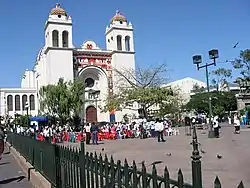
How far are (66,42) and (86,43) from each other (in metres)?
4.46

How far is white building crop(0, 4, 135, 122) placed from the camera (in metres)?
58.5

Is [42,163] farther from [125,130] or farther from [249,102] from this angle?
[249,102]

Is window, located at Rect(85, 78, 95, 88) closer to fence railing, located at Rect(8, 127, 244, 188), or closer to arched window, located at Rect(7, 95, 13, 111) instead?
arched window, located at Rect(7, 95, 13, 111)

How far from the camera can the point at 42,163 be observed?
7.88 metres

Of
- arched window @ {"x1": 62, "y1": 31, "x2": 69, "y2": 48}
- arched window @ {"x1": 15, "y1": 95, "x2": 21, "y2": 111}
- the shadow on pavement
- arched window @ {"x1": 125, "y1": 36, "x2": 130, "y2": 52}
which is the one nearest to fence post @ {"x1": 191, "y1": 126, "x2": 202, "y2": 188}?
the shadow on pavement

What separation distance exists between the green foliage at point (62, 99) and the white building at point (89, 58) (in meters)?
7.96

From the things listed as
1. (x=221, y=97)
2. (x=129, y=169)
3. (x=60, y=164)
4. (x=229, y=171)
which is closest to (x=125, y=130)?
(x=229, y=171)

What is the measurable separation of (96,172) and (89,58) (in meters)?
58.6

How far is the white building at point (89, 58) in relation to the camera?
58500mm

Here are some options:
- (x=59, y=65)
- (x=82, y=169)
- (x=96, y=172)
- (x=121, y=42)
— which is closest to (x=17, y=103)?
(x=59, y=65)

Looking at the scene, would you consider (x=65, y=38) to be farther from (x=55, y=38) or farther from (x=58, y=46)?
(x=58, y=46)

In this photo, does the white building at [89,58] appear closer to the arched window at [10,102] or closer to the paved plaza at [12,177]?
the arched window at [10,102]

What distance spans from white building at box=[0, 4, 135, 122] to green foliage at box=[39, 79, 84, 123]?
796 centimetres

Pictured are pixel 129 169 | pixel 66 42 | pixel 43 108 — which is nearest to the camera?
pixel 129 169
